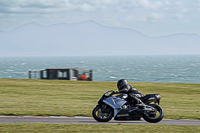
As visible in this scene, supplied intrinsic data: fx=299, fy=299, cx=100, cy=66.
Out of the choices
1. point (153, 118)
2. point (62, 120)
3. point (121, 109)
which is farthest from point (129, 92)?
point (62, 120)

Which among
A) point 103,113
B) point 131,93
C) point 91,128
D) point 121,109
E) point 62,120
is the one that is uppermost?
point 131,93

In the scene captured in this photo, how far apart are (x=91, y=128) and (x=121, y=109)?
1.52 m

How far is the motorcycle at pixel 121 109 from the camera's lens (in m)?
10.7

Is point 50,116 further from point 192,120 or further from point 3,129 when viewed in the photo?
point 192,120

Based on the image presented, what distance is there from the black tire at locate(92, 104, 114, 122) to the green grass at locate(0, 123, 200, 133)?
0.66m

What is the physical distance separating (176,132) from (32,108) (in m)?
7.94

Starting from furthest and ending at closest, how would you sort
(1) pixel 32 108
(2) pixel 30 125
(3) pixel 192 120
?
(1) pixel 32 108 < (3) pixel 192 120 < (2) pixel 30 125

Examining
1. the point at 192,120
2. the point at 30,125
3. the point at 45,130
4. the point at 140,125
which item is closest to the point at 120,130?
the point at 140,125

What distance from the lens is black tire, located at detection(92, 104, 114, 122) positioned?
10.8 m

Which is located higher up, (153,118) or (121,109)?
Result: (121,109)

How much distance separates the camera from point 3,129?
938cm

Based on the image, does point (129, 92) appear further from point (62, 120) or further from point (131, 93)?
point (62, 120)

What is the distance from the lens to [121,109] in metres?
10.6

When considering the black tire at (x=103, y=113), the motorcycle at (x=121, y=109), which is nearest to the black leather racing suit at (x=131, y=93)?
the motorcycle at (x=121, y=109)
